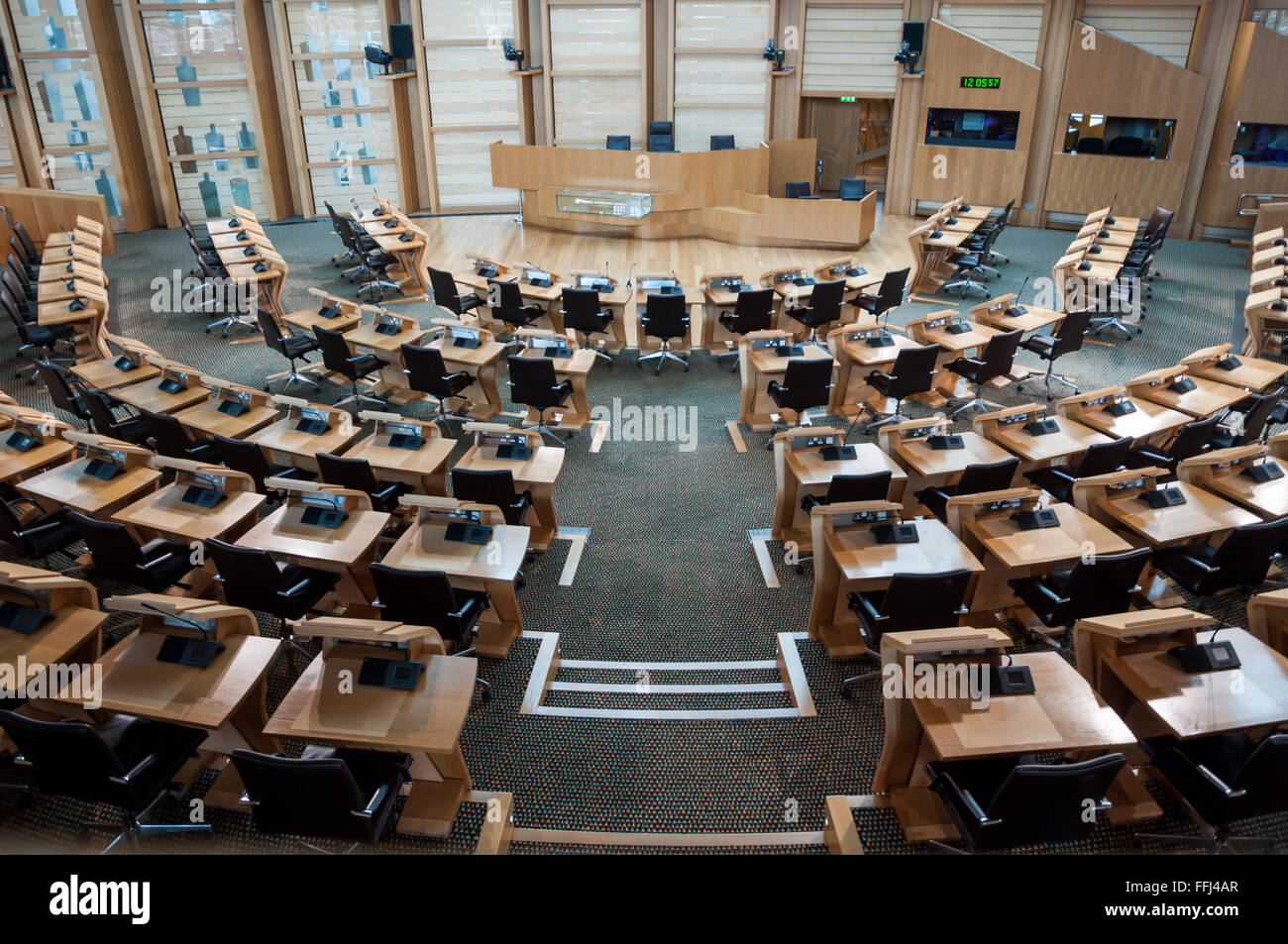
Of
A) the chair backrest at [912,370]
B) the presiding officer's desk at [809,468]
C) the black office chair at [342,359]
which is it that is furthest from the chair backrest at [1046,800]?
the black office chair at [342,359]

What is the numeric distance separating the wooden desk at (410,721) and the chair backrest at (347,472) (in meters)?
1.98

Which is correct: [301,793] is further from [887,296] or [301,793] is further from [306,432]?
[887,296]

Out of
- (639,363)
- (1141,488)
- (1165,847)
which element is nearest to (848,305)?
(639,363)

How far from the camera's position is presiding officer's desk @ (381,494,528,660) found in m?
5.20

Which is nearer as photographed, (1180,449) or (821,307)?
(1180,449)

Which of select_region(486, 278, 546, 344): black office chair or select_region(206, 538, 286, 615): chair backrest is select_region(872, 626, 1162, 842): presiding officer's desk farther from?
select_region(486, 278, 546, 344): black office chair

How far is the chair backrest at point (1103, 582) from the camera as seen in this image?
4969mm

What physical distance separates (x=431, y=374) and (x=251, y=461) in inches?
85.0

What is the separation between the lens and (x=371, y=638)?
163 inches

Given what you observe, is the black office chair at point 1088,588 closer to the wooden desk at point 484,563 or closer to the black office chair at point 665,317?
the wooden desk at point 484,563

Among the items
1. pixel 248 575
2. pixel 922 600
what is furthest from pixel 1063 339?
pixel 248 575
